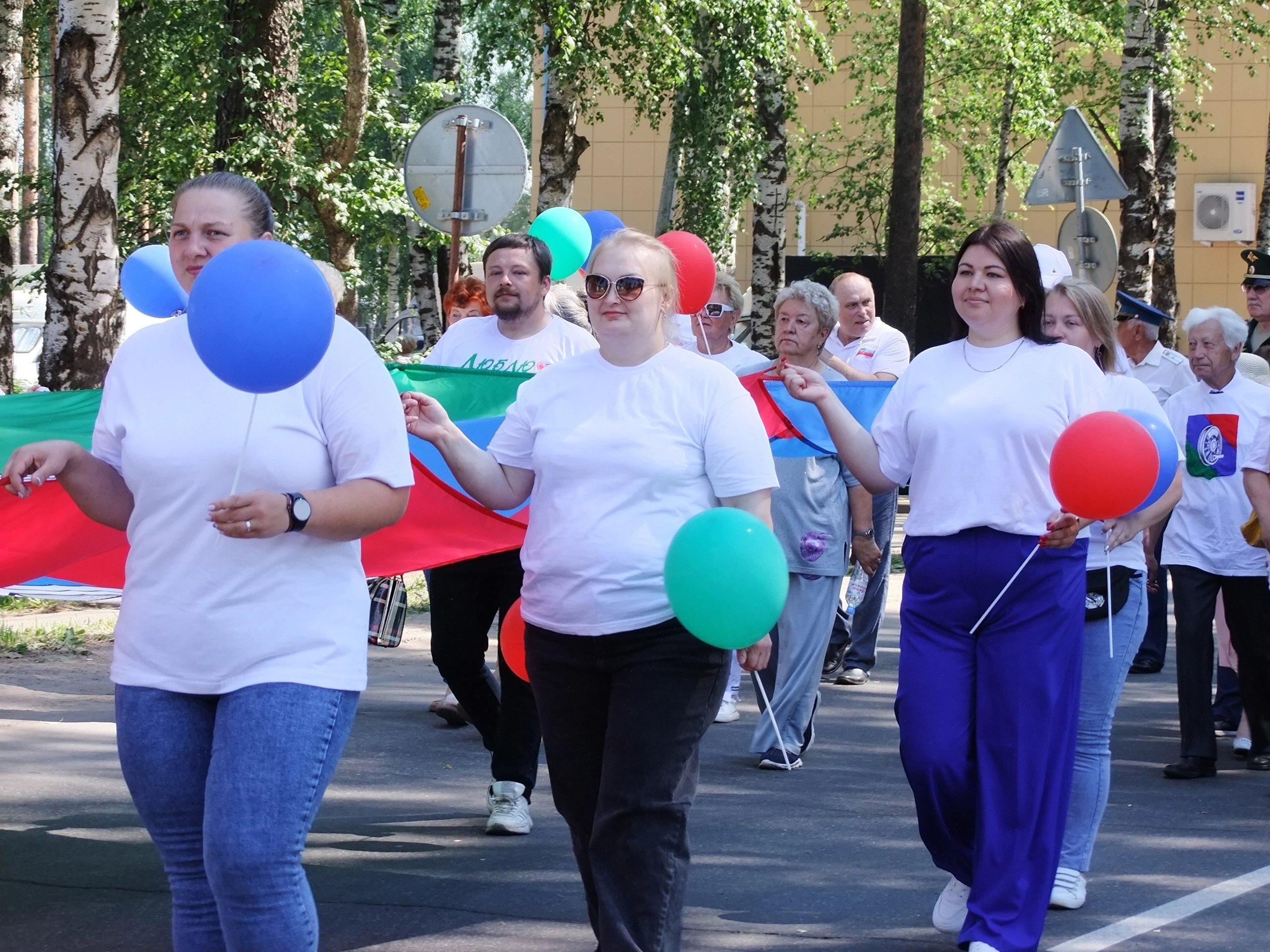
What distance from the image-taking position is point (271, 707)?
10.3 ft

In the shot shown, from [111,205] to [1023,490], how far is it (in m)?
8.44

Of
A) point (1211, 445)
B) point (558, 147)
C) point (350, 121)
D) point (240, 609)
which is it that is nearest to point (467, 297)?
point (1211, 445)

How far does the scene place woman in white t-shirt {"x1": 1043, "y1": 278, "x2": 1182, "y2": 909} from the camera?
513cm

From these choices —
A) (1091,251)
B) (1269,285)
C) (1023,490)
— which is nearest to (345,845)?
(1023,490)

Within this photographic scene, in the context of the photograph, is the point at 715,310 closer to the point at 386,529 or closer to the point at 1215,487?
the point at 1215,487

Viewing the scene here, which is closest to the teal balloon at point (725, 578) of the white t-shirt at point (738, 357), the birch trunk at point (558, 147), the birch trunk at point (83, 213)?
the white t-shirt at point (738, 357)

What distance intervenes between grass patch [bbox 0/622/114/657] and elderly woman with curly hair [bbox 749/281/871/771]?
156 inches

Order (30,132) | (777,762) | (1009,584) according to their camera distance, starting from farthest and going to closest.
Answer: (30,132) → (777,762) → (1009,584)

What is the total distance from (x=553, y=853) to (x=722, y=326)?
3258 mm

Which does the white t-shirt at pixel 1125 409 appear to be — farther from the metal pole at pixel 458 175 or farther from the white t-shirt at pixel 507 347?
the metal pole at pixel 458 175

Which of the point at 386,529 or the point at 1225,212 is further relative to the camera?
the point at 1225,212

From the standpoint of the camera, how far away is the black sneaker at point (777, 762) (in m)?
7.09

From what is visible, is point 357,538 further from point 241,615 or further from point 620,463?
point 620,463

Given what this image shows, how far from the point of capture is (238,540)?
321cm
